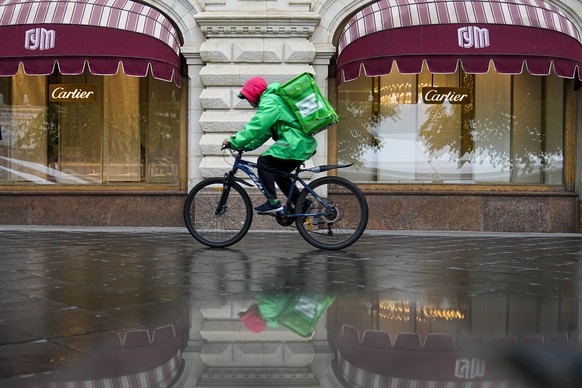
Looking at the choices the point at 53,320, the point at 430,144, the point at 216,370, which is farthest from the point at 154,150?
the point at 216,370

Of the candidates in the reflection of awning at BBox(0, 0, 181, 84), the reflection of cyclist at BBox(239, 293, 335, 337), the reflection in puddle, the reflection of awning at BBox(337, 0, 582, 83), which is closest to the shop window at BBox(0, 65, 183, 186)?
the reflection of awning at BBox(0, 0, 181, 84)

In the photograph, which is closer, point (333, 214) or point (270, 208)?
point (333, 214)

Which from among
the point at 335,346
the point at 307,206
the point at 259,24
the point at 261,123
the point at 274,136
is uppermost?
the point at 259,24

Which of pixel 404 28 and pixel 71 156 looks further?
pixel 71 156

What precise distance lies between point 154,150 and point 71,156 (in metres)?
1.50

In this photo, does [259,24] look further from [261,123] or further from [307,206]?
[307,206]

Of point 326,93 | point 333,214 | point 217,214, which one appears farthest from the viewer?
point 326,93

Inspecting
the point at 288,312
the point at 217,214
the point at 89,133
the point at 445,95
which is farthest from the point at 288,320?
the point at 89,133

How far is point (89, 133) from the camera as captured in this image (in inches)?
493

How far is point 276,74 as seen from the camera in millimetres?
10828

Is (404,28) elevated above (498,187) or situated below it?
above

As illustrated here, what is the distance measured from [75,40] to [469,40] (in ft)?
18.6

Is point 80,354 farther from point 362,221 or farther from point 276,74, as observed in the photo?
point 276,74

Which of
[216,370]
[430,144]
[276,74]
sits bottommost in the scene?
[216,370]
